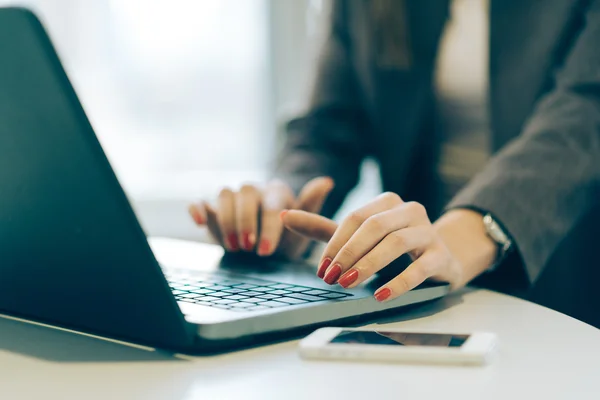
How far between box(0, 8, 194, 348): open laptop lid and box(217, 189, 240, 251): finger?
13.3 inches

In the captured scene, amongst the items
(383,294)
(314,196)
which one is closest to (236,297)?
(383,294)

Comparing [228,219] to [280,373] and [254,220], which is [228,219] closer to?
[254,220]

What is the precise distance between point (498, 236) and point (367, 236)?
10.0 inches

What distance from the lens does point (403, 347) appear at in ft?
1.64

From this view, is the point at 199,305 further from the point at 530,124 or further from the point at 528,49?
the point at 528,49

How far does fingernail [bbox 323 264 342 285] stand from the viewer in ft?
1.99

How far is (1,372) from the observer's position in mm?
499

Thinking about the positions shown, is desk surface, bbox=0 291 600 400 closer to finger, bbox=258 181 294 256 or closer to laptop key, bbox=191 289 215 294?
laptop key, bbox=191 289 215 294

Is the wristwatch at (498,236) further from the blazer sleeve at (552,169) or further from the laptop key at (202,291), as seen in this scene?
the laptop key at (202,291)

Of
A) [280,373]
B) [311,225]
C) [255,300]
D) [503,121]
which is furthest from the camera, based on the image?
[503,121]

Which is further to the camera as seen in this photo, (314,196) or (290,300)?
(314,196)

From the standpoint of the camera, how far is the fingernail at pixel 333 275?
0.61 m

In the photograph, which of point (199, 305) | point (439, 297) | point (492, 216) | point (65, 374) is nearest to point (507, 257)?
point (492, 216)

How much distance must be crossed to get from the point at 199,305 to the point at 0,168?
18 cm
